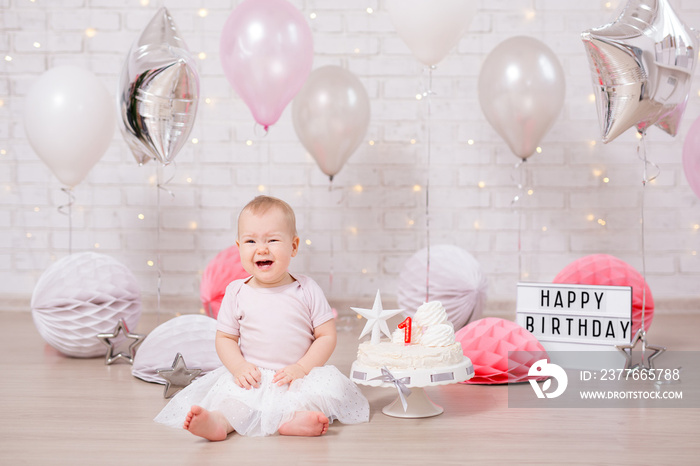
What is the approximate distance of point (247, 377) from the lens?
1.67 m

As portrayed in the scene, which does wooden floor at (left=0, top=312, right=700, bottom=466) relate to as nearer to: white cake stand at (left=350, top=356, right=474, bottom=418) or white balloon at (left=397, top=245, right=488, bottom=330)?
white cake stand at (left=350, top=356, right=474, bottom=418)

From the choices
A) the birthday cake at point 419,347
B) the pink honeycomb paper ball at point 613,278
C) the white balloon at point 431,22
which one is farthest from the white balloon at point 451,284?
the birthday cake at point 419,347

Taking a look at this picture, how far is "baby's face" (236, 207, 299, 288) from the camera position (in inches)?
68.4

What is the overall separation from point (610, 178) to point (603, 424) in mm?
1845

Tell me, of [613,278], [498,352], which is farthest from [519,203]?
[498,352]

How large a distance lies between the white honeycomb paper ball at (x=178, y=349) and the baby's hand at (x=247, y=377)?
1.25 ft

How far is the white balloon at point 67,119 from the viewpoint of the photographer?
8.34 ft

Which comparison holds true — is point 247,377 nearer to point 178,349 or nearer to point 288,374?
point 288,374

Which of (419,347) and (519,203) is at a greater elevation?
(519,203)

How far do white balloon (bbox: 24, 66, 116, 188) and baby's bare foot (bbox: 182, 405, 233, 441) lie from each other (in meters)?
1.40

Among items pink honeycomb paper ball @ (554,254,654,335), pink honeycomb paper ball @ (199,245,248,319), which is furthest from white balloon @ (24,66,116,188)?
pink honeycomb paper ball @ (554,254,654,335)

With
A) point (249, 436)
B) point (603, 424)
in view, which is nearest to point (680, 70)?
point (603, 424)

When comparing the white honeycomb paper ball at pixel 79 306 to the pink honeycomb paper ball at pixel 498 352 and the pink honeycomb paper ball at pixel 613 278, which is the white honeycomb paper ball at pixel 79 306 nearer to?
the pink honeycomb paper ball at pixel 498 352

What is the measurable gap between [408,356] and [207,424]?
0.49m
